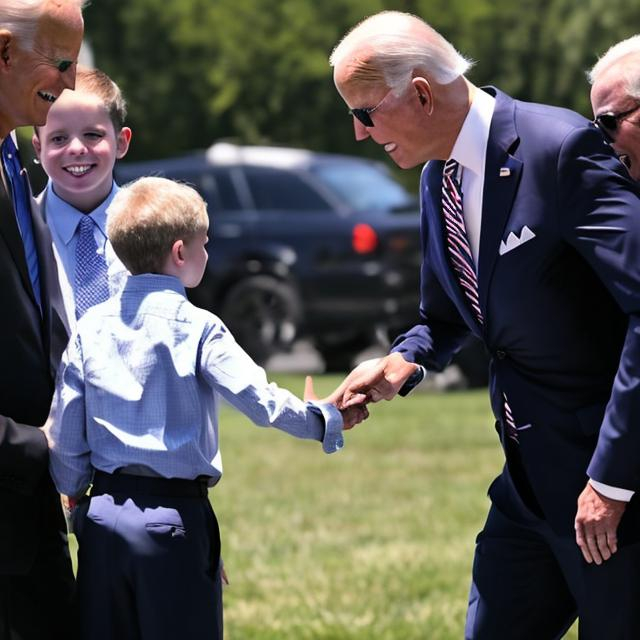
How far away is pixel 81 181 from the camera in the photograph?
4.23 m

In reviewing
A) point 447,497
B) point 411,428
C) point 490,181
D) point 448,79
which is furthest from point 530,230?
point 411,428

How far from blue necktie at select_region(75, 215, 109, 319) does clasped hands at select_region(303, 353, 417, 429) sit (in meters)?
0.59

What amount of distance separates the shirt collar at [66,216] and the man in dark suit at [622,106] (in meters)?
1.33

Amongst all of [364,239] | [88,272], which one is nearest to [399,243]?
[364,239]

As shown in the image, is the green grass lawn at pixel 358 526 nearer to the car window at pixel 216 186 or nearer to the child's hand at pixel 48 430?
the child's hand at pixel 48 430

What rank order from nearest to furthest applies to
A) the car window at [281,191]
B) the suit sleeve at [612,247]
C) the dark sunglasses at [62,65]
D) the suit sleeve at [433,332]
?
the suit sleeve at [612,247] → the dark sunglasses at [62,65] → the suit sleeve at [433,332] → the car window at [281,191]

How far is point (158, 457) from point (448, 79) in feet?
3.65

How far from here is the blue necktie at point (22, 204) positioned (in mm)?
3744

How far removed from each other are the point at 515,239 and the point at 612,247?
0.26 meters

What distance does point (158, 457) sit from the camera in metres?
3.67

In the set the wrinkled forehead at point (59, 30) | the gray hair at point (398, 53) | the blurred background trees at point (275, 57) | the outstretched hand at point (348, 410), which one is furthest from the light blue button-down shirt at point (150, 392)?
the blurred background trees at point (275, 57)

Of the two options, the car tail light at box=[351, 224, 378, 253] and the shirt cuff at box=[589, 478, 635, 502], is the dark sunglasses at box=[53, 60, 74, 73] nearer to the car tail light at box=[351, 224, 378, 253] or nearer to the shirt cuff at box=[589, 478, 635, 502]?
the shirt cuff at box=[589, 478, 635, 502]

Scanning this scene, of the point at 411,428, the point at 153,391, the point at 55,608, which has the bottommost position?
the point at 411,428

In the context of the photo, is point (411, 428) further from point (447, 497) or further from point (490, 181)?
point (490, 181)
